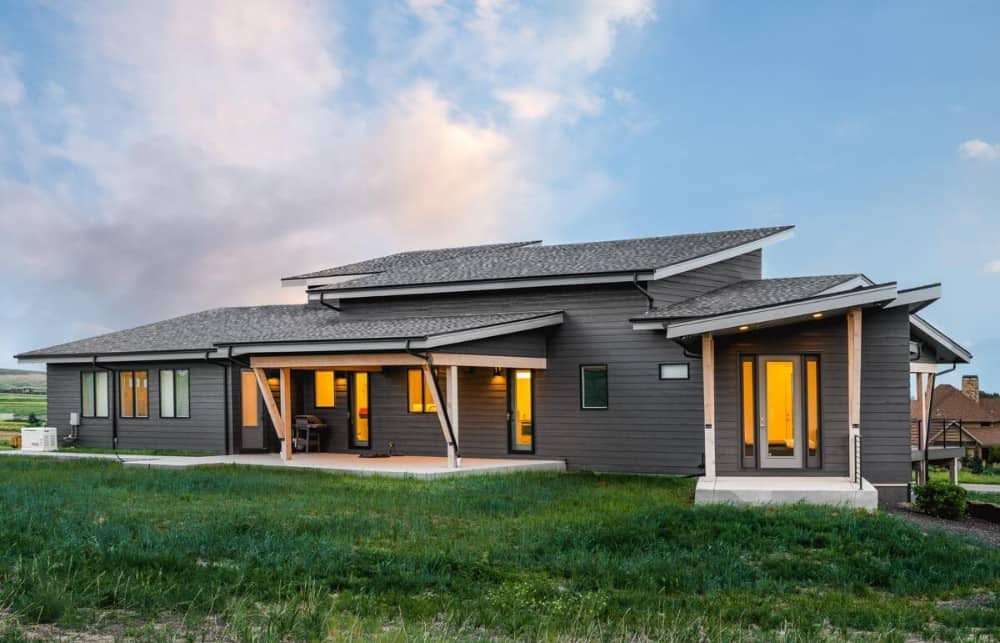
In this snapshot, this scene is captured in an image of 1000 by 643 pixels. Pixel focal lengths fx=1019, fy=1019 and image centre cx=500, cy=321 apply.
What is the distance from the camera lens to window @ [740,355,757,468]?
1814cm

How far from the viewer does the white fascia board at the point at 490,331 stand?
20.5m

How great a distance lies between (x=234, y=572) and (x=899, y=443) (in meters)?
13.2

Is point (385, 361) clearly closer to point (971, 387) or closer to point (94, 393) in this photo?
point (94, 393)

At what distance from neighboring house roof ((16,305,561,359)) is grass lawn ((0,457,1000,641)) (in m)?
6.43

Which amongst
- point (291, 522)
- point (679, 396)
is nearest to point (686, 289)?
point (679, 396)

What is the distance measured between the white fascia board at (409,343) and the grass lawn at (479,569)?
4.97 meters

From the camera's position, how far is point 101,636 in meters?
7.30

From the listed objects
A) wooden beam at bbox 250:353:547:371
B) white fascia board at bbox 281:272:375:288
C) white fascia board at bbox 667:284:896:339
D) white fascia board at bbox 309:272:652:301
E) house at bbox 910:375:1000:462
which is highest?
white fascia board at bbox 281:272:375:288

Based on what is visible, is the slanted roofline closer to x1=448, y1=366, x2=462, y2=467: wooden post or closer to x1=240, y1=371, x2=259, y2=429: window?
x1=240, y1=371, x2=259, y2=429: window

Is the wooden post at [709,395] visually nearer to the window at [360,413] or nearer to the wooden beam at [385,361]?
the wooden beam at [385,361]

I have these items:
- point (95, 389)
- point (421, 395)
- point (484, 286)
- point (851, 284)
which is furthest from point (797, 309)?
point (95, 389)

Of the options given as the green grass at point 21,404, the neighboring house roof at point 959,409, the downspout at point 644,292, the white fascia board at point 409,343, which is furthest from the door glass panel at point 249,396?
the green grass at point 21,404

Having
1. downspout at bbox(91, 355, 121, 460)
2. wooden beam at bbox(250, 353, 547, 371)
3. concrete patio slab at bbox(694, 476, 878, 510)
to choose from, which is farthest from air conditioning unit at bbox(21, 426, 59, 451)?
concrete patio slab at bbox(694, 476, 878, 510)

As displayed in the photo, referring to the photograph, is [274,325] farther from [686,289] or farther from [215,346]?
[686,289]
